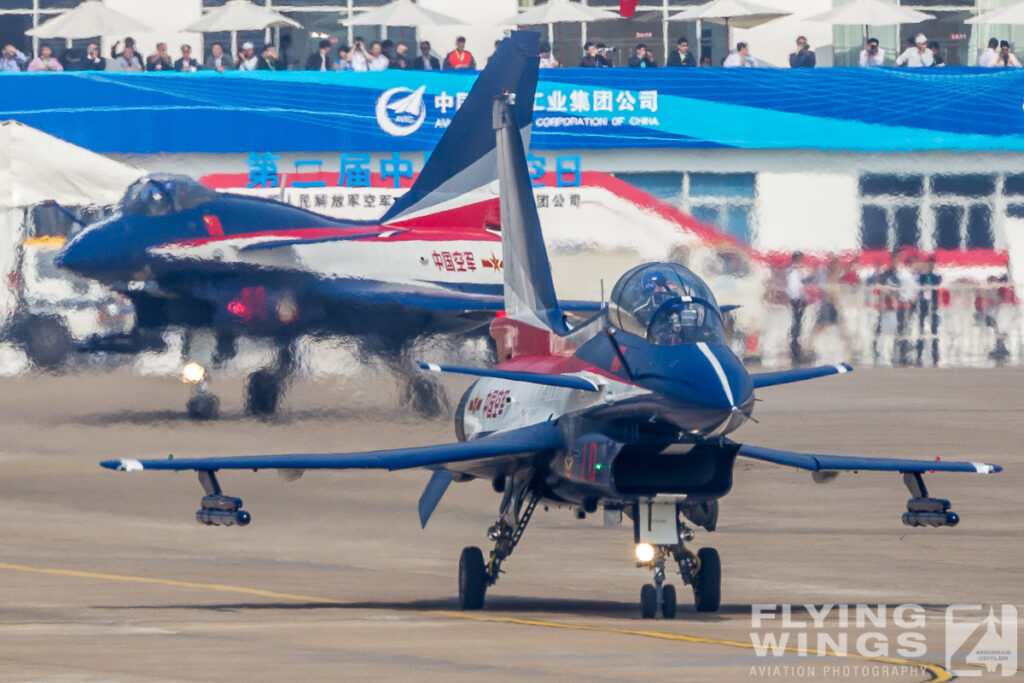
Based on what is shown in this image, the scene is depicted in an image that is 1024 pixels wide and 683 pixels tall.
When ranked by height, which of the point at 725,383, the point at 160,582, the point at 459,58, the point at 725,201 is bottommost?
the point at 160,582

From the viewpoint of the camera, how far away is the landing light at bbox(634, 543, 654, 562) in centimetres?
1434

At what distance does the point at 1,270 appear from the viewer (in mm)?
35969

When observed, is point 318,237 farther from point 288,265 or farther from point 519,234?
point 519,234

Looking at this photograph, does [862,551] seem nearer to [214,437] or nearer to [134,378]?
[214,437]

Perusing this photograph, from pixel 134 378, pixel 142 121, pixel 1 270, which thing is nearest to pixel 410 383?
pixel 134 378

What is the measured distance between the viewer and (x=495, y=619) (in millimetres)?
14875

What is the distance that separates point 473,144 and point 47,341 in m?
9.30

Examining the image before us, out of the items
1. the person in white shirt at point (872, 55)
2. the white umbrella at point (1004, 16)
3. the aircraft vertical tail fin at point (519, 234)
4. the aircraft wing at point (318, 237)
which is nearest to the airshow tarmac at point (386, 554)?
the aircraft wing at point (318, 237)

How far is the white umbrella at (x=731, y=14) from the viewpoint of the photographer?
1657 inches

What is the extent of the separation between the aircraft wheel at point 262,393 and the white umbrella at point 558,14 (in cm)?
1447

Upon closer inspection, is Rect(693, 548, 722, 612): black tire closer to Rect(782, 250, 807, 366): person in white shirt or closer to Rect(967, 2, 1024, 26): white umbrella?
Rect(782, 250, 807, 366): person in white shirt

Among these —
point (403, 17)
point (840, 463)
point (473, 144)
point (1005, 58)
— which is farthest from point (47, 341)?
point (1005, 58)

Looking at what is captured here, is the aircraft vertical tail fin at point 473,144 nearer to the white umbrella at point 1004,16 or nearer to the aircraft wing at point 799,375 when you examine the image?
the aircraft wing at point 799,375

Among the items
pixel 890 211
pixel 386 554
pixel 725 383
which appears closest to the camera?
pixel 725 383
